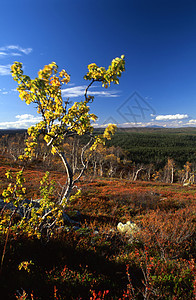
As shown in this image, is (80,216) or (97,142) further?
(80,216)

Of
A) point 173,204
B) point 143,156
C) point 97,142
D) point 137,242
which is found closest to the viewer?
point 97,142

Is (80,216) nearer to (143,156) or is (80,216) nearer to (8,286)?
(8,286)

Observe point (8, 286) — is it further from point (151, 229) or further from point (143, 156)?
point (143, 156)

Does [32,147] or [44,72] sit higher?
[44,72]

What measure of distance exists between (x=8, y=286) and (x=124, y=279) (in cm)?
263

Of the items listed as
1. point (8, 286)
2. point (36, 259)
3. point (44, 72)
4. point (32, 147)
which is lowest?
point (36, 259)

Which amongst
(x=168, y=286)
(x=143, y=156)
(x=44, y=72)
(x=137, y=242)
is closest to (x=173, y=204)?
(x=137, y=242)

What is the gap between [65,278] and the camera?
3082mm

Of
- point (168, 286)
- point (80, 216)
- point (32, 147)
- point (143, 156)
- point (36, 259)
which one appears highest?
point (32, 147)

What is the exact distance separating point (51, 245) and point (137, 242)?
11.0 feet

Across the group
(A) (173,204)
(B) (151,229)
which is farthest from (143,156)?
(B) (151,229)

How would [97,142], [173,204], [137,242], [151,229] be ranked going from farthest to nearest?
[173,204] < [151,229] < [137,242] < [97,142]

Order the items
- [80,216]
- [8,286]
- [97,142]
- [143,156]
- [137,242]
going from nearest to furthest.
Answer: [8,286]
[97,142]
[137,242]
[80,216]
[143,156]

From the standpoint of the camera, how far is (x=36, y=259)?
3623 millimetres
